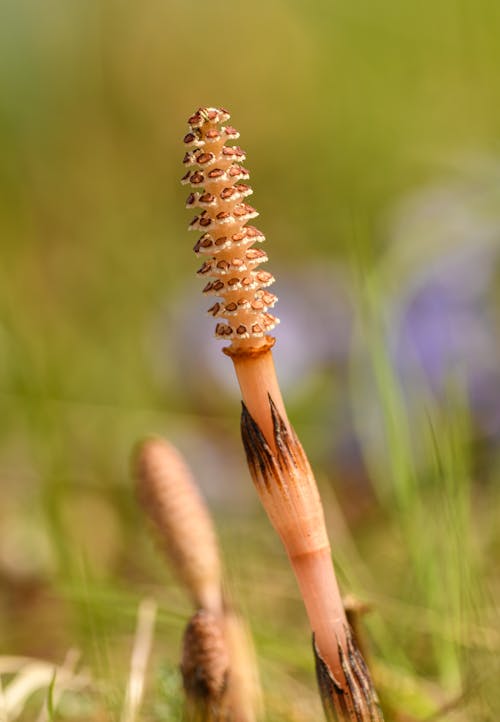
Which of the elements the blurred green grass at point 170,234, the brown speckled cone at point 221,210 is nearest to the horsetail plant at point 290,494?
the brown speckled cone at point 221,210

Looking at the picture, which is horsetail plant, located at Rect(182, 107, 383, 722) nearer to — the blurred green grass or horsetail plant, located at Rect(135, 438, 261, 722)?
horsetail plant, located at Rect(135, 438, 261, 722)

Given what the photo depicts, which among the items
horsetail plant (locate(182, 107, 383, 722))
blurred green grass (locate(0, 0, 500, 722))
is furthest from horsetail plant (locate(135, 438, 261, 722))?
blurred green grass (locate(0, 0, 500, 722))

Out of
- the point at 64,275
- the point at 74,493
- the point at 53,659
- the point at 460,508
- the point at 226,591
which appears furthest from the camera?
the point at 64,275

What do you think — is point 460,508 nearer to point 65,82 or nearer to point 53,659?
point 53,659

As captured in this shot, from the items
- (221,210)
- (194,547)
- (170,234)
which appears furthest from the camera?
(170,234)

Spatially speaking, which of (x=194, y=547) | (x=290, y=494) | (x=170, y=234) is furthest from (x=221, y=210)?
(x=170, y=234)

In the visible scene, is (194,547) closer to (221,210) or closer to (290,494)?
(290,494)

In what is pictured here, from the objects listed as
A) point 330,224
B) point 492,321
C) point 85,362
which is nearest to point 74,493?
point 85,362

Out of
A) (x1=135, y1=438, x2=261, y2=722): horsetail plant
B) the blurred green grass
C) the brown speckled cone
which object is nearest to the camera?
the brown speckled cone
